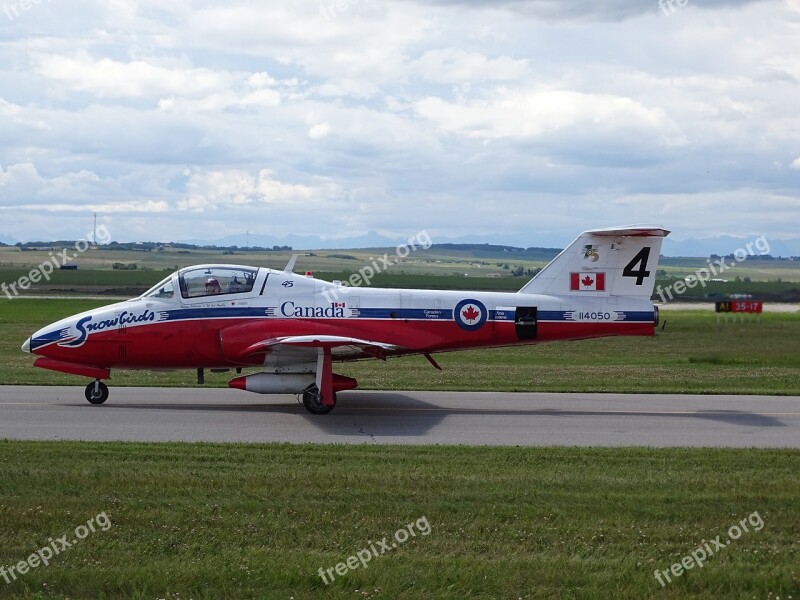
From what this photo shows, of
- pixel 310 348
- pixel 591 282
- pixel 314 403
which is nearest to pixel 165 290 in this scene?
pixel 310 348

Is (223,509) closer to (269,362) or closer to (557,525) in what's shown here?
(557,525)

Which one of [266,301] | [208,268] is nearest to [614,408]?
[266,301]

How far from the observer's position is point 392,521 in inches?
349

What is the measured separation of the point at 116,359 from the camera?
1750 cm

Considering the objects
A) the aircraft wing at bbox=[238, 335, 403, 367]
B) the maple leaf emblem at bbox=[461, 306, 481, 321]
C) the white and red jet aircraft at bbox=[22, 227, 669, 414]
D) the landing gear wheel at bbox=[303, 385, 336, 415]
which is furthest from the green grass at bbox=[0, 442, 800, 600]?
the maple leaf emblem at bbox=[461, 306, 481, 321]

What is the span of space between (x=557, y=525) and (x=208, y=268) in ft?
Answer: 34.2

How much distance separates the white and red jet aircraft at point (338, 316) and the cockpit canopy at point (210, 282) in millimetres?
18

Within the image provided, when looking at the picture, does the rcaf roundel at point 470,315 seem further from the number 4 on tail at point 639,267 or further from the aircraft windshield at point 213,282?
the aircraft windshield at point 213,282

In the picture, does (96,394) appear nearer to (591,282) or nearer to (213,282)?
(213,282)

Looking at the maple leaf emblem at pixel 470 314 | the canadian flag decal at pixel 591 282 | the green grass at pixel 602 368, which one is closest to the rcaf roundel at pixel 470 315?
the maple leaf emblem at pixel 470 314

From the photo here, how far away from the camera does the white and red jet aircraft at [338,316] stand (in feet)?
57.0

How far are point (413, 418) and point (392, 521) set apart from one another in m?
7.37

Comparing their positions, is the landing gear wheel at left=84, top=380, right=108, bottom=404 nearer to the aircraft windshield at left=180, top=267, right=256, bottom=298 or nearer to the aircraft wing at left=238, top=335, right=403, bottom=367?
the aircraft windshield at left=180, top=267, right=256, bottom=298

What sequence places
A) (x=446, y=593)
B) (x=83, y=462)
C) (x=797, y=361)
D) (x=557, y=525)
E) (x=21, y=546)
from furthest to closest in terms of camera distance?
1. (x=797, y=361)
2. (x=83, y=462)
3. (x=557, y=525)
4. (x=21, y=546)
5. (x=446, y=593)
